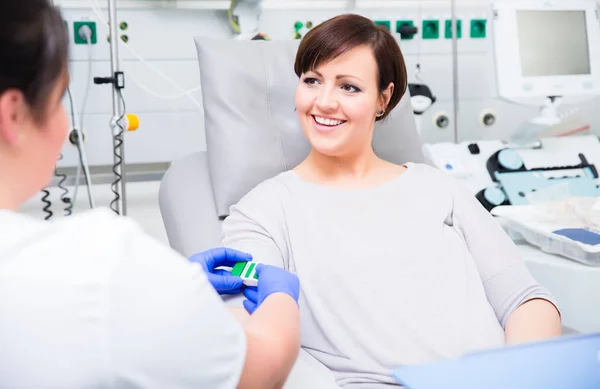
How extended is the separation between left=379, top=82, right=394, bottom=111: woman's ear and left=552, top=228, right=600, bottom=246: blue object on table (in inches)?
22.8

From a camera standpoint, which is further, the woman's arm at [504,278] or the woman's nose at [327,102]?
the woman's nose at [327,102]

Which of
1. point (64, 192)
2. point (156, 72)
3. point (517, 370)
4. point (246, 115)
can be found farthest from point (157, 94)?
point (517, 370)

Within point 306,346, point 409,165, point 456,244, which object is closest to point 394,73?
point 409,165

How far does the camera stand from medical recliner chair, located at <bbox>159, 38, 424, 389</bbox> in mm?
1757

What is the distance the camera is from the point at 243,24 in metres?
2.52

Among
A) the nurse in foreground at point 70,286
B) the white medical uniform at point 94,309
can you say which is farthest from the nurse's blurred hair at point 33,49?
the white medical uniform at point 94,309

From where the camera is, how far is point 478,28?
2895 mm

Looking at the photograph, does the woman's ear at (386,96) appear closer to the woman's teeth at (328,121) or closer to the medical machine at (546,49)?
the woman's teeth at (328,121)

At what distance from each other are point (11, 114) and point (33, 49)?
7 centimetres

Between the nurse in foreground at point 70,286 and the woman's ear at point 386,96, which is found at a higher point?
the woman's ear at point 386,96

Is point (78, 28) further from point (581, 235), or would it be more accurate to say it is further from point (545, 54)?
point (581, 235)

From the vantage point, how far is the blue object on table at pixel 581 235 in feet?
5.54

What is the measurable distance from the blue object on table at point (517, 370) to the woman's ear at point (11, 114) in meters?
0.54

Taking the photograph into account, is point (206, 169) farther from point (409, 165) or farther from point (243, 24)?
point (243, 24)
